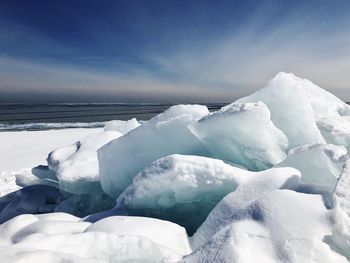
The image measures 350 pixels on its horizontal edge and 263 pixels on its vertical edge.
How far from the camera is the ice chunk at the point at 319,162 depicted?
266cm

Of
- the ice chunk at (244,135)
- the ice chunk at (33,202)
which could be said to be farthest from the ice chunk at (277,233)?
the ice chunk at (33,202)

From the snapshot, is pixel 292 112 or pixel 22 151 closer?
pixel 292 112

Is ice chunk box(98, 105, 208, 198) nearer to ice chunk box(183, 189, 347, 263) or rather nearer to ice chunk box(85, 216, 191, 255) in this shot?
ice chunk box(85, 216, 191, 255)

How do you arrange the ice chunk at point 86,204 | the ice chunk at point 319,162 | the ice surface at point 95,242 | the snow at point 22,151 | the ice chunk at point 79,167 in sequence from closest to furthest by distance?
the ice surface at point 95,242 < the ice chunk at point 319,162 < the ice chunk at point 79,167 < the ice chunk at point 86,204 < the snow at point 22,151

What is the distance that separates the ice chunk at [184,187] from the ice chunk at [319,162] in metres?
0.30

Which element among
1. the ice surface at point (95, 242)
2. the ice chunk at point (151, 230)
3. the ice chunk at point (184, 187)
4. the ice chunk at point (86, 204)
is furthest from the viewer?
the ice chunk at point (86, 204)

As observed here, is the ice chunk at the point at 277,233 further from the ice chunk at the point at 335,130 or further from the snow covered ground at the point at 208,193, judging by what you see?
the ice chunk at the point at 335,130

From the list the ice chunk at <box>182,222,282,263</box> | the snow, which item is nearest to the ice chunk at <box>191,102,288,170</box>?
the ice chunk at <box>182,222,282,263</box>

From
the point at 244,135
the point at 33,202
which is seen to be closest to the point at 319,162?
the point at 244,135

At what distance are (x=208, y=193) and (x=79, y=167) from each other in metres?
1.93

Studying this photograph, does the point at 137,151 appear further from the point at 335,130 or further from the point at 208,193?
the point at 335,130

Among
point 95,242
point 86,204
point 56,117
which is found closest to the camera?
point 95,242

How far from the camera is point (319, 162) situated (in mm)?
2926

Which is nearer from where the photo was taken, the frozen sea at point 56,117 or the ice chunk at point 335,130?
the ice chunk at point 335,130
